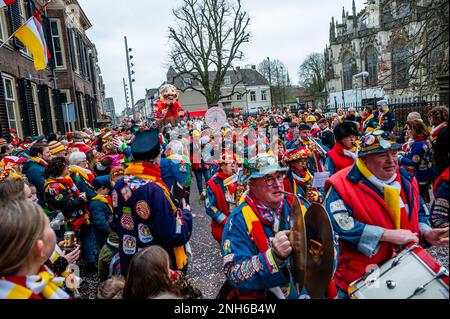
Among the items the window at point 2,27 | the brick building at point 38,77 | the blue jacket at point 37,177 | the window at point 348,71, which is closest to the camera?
the blue jacket at point 37,177

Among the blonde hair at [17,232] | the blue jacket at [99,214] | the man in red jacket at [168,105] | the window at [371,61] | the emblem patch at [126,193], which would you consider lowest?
the blue jacket at [99,214]

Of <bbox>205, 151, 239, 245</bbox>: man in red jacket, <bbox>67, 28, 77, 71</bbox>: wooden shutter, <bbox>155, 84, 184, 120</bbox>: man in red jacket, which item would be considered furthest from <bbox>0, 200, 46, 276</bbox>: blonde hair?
<bbox>67, 28, 77, 71</bbox>: wooden shutter

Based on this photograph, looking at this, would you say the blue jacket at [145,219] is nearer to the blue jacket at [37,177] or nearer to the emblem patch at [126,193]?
the emblem patch at [126,193]

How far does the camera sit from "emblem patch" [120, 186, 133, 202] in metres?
3.04

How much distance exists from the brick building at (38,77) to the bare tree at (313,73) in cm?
5295

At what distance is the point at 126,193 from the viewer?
10.1 ft

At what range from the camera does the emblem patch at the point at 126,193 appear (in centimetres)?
304

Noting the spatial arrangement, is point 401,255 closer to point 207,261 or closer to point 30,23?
point 207,261

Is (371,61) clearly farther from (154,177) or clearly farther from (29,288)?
(29,288)

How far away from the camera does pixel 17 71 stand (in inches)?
532

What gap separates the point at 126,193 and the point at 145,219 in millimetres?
274

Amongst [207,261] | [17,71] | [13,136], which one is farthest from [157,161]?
[17,71]

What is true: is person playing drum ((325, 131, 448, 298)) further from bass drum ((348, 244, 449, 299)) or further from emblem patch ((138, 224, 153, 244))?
emblem patch ((138, 224, 153, 244))

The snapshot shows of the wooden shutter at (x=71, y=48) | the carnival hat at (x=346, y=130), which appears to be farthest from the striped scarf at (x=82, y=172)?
the wooden shutter at (x=71, y=48)
